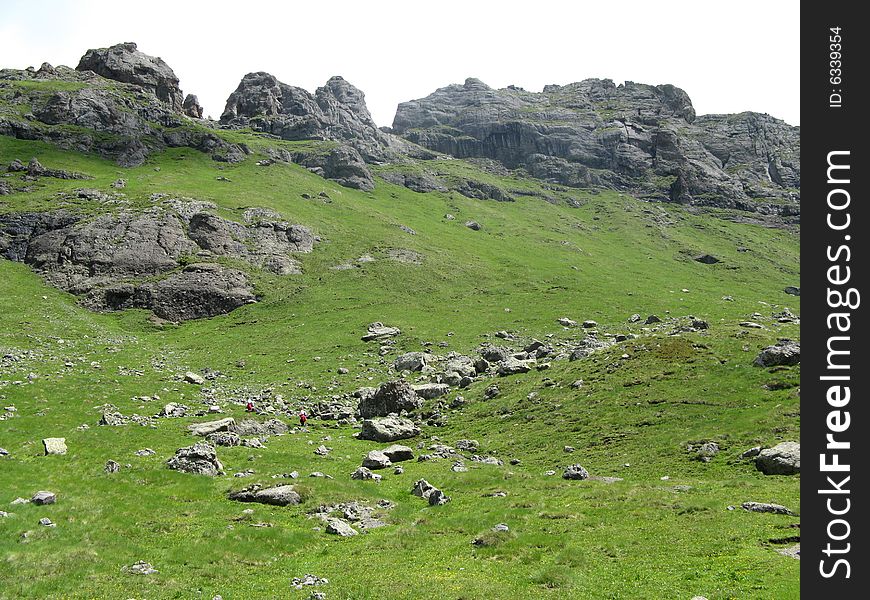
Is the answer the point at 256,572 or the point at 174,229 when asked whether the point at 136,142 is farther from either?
the point at 256,572

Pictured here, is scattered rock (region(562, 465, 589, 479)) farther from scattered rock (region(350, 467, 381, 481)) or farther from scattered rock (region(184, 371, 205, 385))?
scattered rock (region(184, 371, 205, 385))

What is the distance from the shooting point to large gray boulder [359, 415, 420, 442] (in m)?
42.5

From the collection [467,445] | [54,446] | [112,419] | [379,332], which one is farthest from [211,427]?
[379,332]

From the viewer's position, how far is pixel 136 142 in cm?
15962

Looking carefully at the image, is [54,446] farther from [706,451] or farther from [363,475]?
[706,451]

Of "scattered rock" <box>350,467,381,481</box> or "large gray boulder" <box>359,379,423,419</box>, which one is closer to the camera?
"scattered rock" <box>350,467,381,481</box>

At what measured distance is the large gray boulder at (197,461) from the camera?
30.3m

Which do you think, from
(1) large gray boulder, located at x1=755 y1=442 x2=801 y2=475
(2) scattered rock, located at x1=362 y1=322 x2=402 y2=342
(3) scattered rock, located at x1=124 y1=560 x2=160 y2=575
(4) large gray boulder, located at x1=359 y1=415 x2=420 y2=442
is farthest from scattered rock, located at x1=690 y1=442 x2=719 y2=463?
(2) scattered rock, located at x1=362 y1=322 x2=402 y2=342

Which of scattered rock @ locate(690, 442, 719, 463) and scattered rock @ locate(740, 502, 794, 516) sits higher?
scattered rock @ locate(740, 502, 794, 516)

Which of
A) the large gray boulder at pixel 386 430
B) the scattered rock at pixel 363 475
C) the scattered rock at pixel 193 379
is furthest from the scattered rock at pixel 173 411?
the scattered rock at pixel 363 475

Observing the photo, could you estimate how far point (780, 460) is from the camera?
Answer: 2769 centimetres
